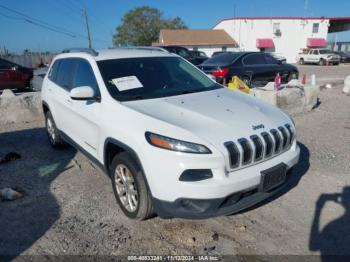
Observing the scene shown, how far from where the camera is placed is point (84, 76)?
3852mm

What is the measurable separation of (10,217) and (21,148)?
2.65 m

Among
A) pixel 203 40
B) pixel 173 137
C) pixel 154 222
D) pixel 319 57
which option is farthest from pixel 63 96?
pixel 203 40

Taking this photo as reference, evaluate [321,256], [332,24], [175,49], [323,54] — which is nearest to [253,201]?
[321,256]

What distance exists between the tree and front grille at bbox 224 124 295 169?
63194 millimetres

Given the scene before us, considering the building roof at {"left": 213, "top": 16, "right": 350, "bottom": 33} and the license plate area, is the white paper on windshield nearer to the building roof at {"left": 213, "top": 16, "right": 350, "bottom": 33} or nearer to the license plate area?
the license plate area

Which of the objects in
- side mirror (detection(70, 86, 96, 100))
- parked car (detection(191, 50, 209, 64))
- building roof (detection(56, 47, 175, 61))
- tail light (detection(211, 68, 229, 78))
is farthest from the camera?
parked car (detection(191, 50, 209, 64))

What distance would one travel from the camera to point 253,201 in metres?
2.79

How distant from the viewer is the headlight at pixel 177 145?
99.0 inches

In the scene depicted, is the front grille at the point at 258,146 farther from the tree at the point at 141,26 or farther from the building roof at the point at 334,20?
the tree at the point at 141,26

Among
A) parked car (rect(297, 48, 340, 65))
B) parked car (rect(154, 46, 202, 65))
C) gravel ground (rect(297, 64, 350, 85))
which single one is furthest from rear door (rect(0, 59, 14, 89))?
parked car (rect(297, 48, 340, 65))

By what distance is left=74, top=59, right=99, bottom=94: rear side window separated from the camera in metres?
3.57

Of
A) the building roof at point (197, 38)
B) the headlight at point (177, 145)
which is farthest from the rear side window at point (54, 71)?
the building roof at point (197, 38)

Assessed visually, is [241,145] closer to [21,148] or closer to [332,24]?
[21,148]

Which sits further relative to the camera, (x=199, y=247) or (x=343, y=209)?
(x=343, y=209)
